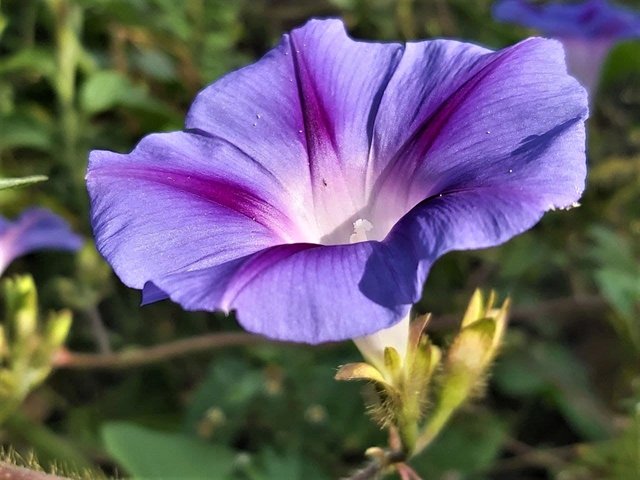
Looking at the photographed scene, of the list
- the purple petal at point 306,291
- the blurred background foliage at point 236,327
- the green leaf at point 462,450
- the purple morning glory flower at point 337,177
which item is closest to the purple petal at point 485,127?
the purple morning glory flower at point 337,177

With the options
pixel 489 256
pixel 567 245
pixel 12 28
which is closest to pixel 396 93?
pixel 489 256

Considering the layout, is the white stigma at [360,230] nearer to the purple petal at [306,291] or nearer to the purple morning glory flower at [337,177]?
→ the purple morning glory flower at [337,177]

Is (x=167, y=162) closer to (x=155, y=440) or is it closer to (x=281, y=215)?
(x=281, y=215)

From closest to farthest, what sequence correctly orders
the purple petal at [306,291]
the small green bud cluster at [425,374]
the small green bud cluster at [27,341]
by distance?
the purple petal at [306,291] < the small green bud cluster at [425,374] < the small green bud cluster at [27,341]

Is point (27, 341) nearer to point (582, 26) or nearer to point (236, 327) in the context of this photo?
point (236, 327)

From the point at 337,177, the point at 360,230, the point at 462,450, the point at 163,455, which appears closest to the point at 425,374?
the point at 360,230

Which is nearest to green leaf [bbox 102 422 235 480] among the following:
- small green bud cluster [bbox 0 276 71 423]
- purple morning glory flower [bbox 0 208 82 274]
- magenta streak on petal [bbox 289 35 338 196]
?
small green bud cluster [bbox 0 276 71 423]
